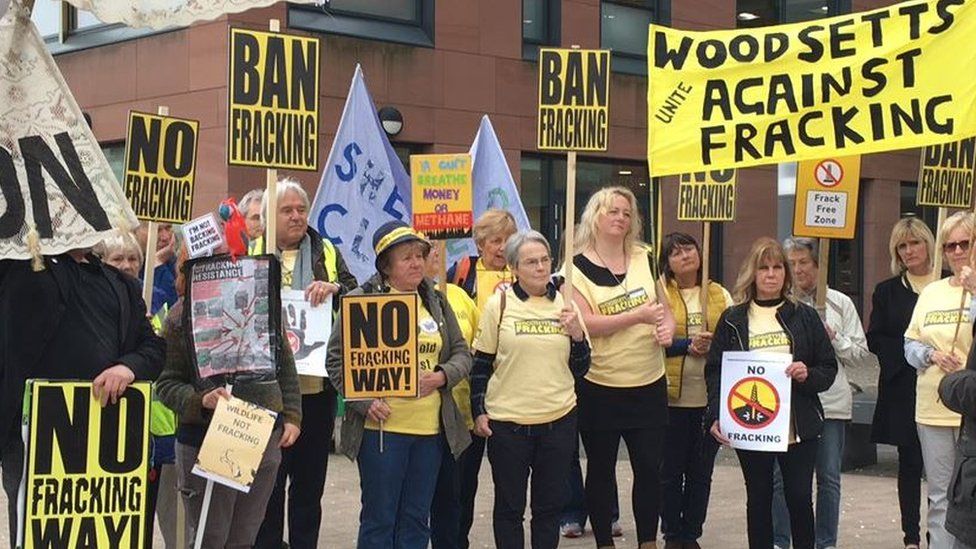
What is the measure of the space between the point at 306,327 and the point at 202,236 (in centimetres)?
91

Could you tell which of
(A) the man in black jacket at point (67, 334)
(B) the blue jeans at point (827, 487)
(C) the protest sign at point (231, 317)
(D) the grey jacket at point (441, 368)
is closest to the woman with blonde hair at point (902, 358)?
(B) the blue jeans at point (827, 487)

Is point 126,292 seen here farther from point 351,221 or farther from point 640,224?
point 351,221

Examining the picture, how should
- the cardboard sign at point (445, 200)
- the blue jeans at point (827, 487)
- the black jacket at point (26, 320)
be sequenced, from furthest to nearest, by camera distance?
the cardboard sign at point (445, 200), the blue jeans at point (827, 487), the black jacket at point (26, 320)

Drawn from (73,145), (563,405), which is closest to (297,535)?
(563,405)

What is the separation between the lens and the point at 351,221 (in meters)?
9.95

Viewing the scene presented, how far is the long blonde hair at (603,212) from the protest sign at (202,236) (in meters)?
2.33

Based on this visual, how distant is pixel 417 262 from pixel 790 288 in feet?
7.55

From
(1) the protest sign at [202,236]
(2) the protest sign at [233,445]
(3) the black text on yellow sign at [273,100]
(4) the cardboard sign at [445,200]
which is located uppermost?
(3) the black text on yellow sign at [273,100]

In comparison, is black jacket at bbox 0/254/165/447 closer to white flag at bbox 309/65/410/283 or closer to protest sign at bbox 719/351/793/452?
protest sign at bbox 719/351/793/452

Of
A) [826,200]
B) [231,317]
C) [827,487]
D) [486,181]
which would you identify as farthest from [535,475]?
[486,181]

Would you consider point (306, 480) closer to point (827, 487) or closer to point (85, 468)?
point (85, 468)

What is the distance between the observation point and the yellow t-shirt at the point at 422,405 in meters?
6.66

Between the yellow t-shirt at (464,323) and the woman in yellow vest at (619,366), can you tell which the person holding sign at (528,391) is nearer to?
the yellow t-shirt at (464,323)

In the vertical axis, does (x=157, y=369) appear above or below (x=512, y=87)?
below
